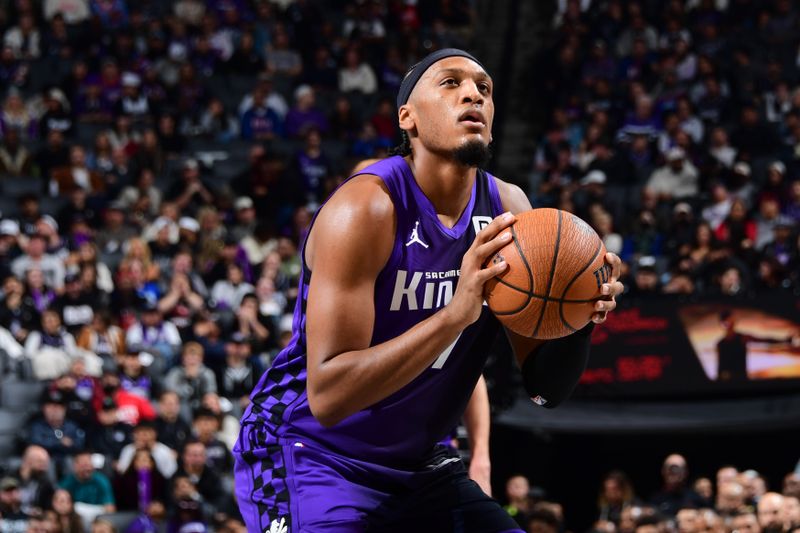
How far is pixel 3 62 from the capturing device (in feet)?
54.2

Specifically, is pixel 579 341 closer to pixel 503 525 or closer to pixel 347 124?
pixel 503 525

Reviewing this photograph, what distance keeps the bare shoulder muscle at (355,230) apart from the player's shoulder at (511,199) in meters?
0.57

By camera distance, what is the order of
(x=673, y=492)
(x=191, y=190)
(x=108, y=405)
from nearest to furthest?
(x=673, y=492)
(x=108, y=405)
(x=191, y=190)

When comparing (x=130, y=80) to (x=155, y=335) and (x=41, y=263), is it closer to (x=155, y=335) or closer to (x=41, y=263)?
(x=41, y=263)

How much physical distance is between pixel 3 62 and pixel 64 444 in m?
7.23

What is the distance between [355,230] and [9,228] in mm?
10416

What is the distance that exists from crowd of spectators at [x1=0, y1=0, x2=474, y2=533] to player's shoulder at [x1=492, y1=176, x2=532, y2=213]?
5.94m

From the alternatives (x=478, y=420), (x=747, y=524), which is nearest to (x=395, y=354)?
(x=478, y=420)

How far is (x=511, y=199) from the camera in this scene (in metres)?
4.18

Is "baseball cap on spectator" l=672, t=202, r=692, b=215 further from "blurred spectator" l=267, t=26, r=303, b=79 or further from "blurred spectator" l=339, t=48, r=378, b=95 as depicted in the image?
"blurred spectator" l=267, t=26, r=303, b=79

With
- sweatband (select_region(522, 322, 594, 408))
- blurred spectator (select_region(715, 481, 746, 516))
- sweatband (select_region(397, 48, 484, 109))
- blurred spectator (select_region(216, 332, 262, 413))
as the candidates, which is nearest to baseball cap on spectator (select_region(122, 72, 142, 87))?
blurred spectator (select_region(216, 332, 262, 413))

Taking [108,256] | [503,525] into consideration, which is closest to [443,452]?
[503,525]

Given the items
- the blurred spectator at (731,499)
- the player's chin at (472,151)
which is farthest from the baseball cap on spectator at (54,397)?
the player's chin at (472,151)

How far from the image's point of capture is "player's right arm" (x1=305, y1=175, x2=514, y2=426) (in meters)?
3.45
